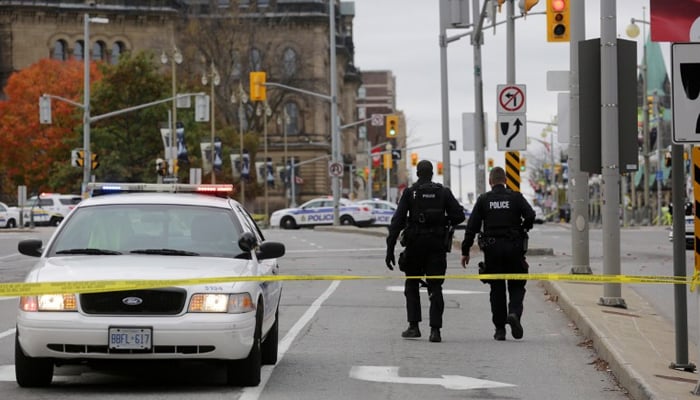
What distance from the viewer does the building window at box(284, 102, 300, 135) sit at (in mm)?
124188

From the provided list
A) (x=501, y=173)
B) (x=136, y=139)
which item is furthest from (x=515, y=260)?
(x=136, y=139)

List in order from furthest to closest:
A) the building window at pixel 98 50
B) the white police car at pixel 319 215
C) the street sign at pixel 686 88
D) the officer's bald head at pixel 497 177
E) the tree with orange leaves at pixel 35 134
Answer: the building window at pixel 98 50 < the tree with orange leaves at pixel 35 134 < the white police car at pixel 319 215 < the officer's bald head at pixel 497 177 < the street sign at pixel 686 88

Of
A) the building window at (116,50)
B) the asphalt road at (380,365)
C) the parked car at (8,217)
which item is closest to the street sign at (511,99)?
the asphalt road at (380,365)

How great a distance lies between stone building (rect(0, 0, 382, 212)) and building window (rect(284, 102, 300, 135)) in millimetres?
86

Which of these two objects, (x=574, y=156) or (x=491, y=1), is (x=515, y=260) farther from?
(x=491, y=1)

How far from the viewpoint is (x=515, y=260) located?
48.9 feet

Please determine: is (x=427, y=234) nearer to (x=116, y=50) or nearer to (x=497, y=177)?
(x=497, y=177)

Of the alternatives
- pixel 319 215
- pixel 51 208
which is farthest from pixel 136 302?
pixel 51 208

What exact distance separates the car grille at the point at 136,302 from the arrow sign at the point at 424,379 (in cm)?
203

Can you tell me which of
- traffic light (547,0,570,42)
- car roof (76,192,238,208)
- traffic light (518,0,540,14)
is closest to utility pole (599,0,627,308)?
car roof (76,192,238,208)

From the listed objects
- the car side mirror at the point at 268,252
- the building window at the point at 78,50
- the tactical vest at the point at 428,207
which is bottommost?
the car side mirror at the point at 268,252

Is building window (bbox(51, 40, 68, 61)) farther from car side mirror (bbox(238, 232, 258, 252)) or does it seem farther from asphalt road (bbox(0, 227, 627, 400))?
car side mirror (bbox(238, 232, 258, 252))

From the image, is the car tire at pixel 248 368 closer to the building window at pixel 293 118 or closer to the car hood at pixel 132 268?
the car hood at pixel 132 268

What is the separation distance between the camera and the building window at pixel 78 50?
114 meters
